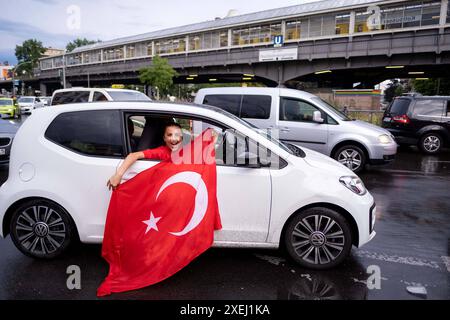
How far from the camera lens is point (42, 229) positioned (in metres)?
→ 3.66

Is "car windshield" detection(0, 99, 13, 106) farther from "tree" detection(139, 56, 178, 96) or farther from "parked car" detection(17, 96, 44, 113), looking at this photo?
"tree" detection(139, 56, 178, 96)

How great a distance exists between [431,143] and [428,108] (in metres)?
1.15

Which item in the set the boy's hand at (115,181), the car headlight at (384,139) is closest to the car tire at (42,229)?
the boy's hand at (115,181)

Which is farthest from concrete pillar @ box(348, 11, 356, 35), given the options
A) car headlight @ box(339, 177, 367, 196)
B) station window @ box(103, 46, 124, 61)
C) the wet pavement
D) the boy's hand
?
station window @ box(103, 46, 124, 61)

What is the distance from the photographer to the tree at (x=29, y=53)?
110500mm

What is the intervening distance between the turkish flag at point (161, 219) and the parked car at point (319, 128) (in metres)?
5.36

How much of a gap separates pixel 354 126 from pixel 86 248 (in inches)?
252

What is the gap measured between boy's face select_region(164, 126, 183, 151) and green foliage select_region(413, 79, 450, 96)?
59787 millimetres

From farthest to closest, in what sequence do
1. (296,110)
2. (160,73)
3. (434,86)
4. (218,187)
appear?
(434,86) < (160,73) < (296,110) < (218,187)

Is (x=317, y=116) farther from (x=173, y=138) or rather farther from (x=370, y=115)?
(x=370, y=115)

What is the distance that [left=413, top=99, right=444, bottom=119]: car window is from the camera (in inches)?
451

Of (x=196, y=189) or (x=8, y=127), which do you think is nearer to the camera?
(x=196, y=189)

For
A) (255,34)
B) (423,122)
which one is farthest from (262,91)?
(255,34)

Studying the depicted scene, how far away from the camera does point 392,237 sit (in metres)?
4.59
